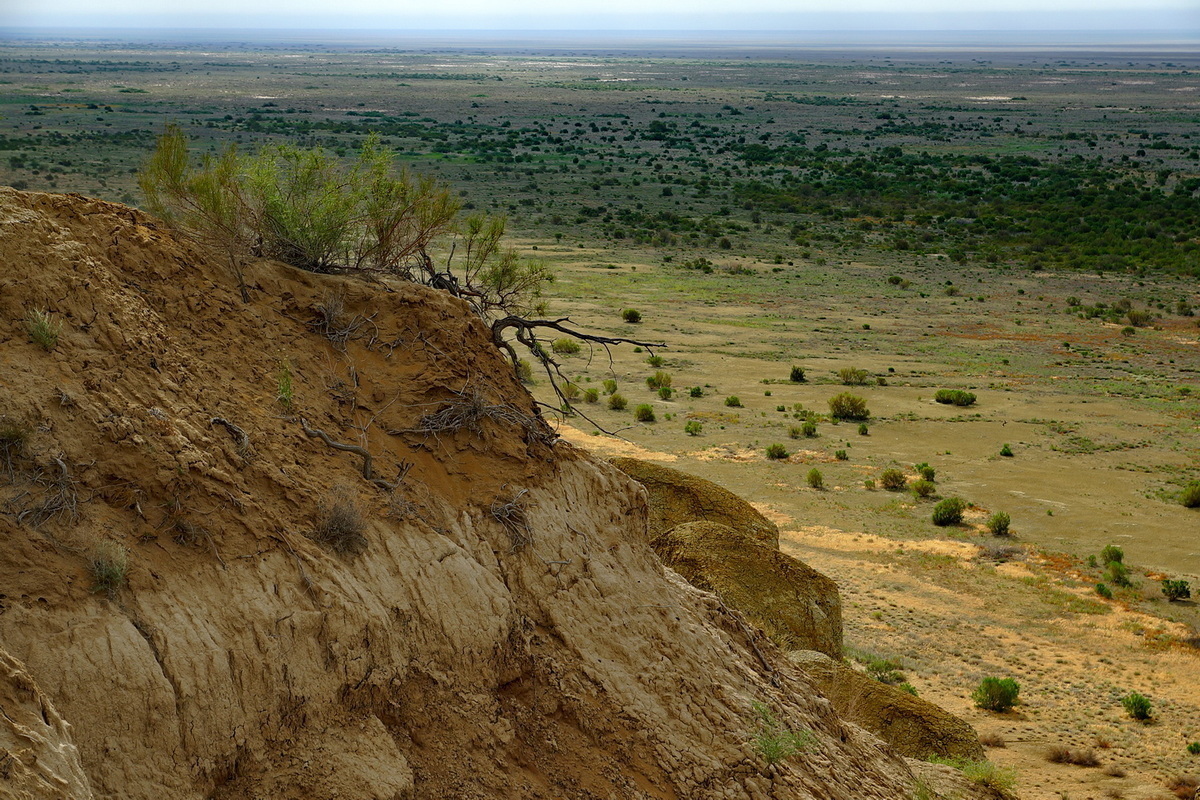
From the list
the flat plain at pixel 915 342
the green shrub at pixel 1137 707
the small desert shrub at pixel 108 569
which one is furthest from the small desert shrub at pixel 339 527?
the green shrub at pixel 1137 707

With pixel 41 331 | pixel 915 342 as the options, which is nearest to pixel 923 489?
pixel 915 342

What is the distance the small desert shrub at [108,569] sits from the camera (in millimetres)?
5098

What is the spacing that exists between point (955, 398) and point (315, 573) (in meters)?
28.4

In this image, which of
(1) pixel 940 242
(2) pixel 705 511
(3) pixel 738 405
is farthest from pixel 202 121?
(2) pixel 705 511

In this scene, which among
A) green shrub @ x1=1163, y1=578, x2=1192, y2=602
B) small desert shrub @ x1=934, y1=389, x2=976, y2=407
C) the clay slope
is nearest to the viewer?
the clay slope

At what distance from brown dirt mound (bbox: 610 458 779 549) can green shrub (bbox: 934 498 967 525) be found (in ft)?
33.6

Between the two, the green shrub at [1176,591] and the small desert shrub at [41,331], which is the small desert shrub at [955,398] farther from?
the small desert shrub at [41,331]

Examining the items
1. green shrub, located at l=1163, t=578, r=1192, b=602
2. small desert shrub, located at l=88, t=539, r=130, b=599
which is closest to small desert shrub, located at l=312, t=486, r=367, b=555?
small desert shrub, located at l=88, t=539, r=130, b=599

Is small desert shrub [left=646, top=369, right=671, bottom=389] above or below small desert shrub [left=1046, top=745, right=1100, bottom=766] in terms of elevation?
above

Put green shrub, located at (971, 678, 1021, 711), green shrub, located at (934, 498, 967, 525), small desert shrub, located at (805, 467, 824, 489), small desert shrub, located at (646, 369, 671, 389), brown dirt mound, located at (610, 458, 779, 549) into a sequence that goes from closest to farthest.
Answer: brown dirt mound, located at (610, 458, 779, 549) < green shrub, located at (971, 678, 1021, 711) < green shrub, located at (934, 498, 967, 525) < small desert shrub, located at (805, 467, 824, 489) < small desert shrub, located at (646, 369, 671, 389)

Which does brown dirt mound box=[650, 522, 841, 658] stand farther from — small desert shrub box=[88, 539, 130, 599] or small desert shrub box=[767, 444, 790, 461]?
small desert shrub box=[767, 444, 790, 461]

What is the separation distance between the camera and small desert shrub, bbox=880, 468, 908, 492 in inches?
969

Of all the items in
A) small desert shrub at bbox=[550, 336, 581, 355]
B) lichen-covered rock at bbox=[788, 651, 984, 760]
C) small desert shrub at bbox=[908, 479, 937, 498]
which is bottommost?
small desert shrub at bbox=[908, 479, 937, 498]

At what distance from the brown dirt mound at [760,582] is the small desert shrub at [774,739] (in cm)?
330
